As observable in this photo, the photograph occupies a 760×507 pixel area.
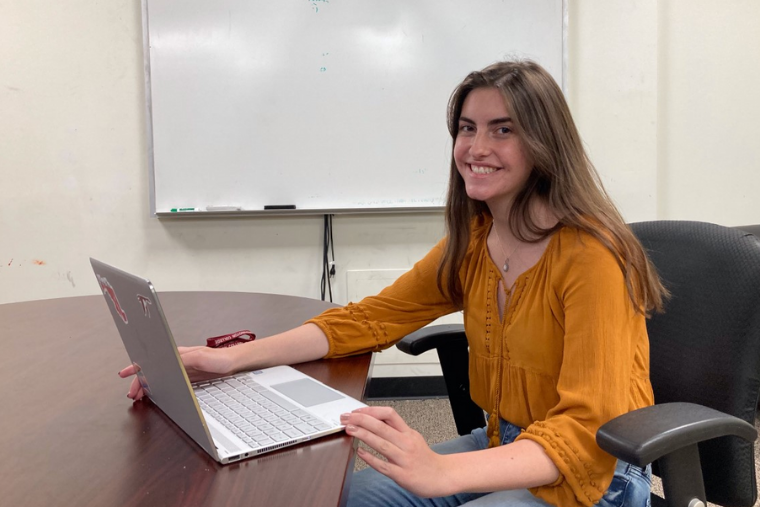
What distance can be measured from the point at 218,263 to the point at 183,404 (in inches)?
79.1

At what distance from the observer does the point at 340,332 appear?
1.09 metres

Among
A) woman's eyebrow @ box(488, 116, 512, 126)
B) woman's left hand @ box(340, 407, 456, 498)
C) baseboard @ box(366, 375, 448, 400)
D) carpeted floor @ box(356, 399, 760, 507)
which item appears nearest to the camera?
woman's left hand @ box(340, 407, 456, 498)

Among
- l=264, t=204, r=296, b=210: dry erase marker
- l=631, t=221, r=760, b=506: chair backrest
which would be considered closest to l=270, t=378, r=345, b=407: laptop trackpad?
l=631, t=221, r=760, b=506: chair backrest

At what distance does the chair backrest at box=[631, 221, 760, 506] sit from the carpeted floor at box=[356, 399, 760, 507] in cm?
131

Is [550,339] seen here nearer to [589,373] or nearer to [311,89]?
[589,373]

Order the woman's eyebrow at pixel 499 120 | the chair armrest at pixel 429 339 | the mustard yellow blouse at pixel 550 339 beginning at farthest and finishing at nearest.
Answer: the chair armrest at pixel 429 339, the woman's eyebrow at pixel 499 120, the mustard yellow blouse at pixel 550 339

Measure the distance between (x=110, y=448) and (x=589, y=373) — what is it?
61cm

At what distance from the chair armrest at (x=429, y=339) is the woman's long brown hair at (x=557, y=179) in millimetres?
282

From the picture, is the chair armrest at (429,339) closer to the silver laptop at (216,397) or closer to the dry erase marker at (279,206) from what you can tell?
the silver laptop at (216,397)

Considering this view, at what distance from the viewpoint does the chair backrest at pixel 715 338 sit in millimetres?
912

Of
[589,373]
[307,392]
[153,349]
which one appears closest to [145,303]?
[153,349]

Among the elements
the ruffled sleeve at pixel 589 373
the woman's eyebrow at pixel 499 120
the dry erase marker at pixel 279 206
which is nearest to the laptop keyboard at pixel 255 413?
the ruffled sleeve at pixel 589 373

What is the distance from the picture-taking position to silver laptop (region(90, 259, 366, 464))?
660mm

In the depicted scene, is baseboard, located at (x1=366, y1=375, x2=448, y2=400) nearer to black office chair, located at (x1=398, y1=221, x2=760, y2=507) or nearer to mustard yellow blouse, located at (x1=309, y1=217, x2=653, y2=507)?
mustard yellow blouse, located at (x1=309, y1=217, x2=653, y2=507)
